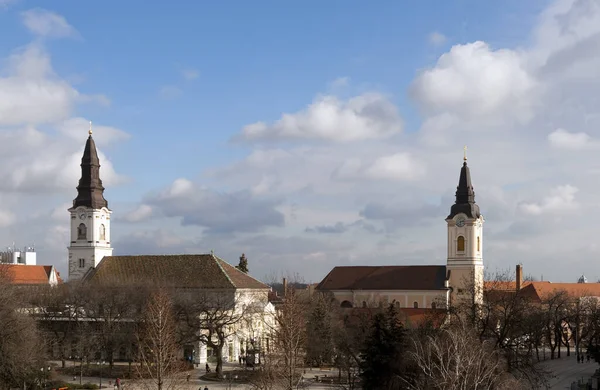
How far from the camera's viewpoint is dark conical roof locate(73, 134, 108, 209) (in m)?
73.8

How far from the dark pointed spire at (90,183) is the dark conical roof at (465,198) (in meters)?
37.4

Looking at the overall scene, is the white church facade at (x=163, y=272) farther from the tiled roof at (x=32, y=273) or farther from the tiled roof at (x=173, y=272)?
the tiled roof at (x=32, y=273)

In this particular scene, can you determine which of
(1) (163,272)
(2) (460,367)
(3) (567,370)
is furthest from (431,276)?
(2) (460,367)

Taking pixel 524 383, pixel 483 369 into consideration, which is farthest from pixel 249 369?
pixel 483 369

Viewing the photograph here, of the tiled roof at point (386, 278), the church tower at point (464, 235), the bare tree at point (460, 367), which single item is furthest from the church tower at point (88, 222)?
the bare tree at point (460, 367)

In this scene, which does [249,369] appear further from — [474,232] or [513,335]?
[474,232]

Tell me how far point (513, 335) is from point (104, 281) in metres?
36.8

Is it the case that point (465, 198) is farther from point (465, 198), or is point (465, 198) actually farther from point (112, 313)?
point (112, 313)

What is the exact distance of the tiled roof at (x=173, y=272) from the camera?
6456 centimetres

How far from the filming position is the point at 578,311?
7744 cm

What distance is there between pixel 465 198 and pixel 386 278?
13.7 m

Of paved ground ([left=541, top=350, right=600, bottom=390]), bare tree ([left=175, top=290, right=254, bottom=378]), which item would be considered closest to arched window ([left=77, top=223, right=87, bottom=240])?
bare tree ([left=175, top=290, right=254, bottom=378])

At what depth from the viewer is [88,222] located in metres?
75.2

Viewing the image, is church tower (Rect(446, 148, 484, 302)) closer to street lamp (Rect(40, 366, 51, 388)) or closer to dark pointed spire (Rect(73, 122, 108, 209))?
dark pointed spire (Rect(73, 122, 108, 209))
